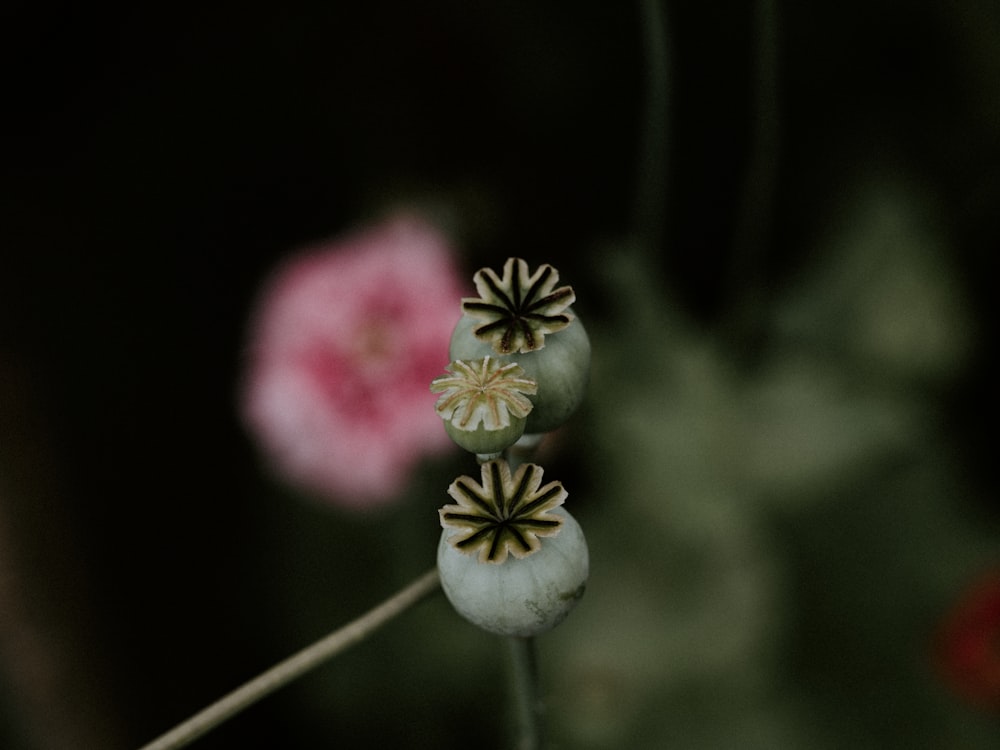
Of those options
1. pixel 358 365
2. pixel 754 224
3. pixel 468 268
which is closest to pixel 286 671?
pixel 358 365

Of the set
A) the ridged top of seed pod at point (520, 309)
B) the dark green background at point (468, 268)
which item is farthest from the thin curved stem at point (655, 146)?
the ridged top of seed pod at point (520, 309)

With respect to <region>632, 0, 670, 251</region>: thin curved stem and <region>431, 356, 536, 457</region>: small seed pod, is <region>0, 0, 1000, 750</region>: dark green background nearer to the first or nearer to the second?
<region>632, 0, 670, 251</region>: thin curved stem

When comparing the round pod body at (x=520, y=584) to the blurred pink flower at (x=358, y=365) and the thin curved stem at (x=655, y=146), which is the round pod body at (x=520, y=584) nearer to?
the thin curved stem at (x=655, y=146)

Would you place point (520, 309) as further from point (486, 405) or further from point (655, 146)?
point (655, 146)

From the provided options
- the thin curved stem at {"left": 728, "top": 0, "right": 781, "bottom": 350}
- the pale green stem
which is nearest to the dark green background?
the thin curved stem at {"left": 728, "top": 0, "right": 781, "bottom": 350}

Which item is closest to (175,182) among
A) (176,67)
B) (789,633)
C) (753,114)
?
(176,67)
